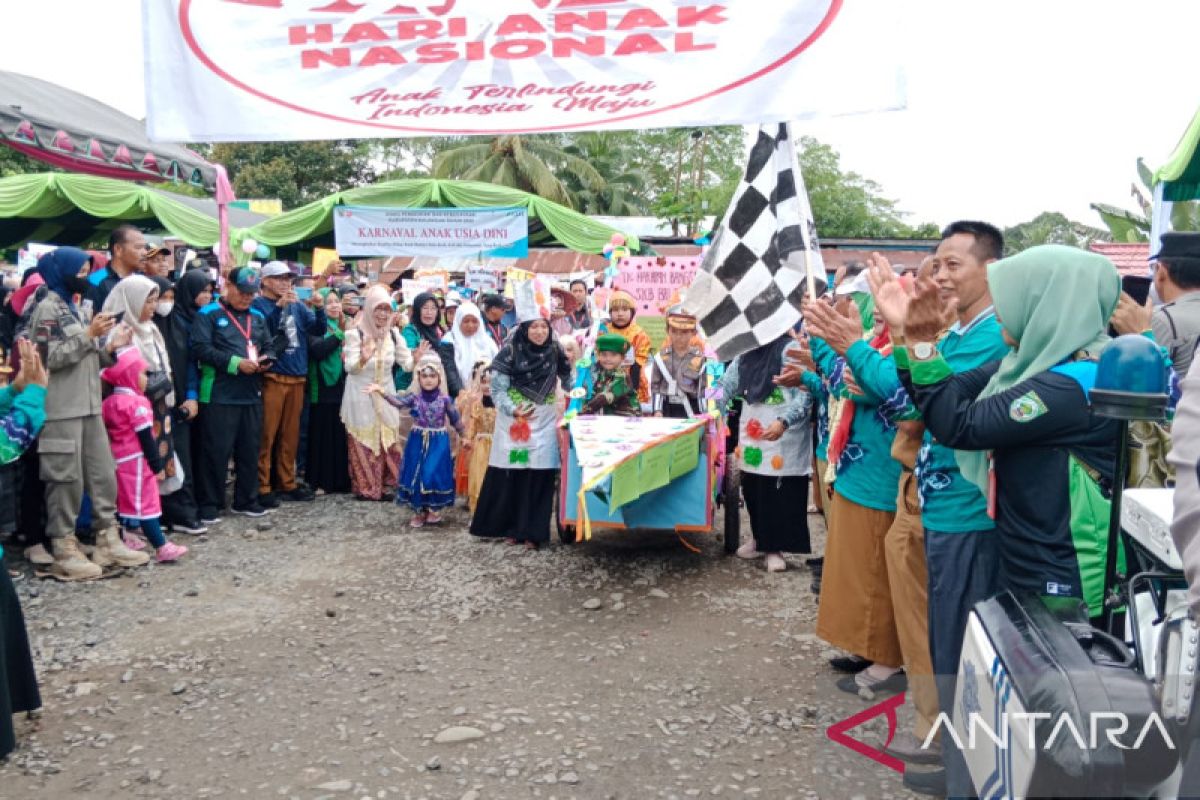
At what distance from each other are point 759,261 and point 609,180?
32453 mm

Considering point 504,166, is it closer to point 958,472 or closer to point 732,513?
point 732,513

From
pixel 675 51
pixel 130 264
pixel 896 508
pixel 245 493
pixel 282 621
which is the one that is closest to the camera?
pixel 675 51

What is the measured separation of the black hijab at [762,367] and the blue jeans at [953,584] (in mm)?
2629

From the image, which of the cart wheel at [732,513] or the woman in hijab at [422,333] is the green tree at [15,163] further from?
the cart wheel at [732,513]

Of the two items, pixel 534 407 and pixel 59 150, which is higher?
pixel 59 150

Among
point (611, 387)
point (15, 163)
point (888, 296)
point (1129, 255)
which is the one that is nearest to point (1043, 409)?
point (888, 296)

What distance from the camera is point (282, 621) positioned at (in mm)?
4852

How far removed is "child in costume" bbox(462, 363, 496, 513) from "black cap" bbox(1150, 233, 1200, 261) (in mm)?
4531

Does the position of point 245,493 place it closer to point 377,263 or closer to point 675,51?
point 675,51

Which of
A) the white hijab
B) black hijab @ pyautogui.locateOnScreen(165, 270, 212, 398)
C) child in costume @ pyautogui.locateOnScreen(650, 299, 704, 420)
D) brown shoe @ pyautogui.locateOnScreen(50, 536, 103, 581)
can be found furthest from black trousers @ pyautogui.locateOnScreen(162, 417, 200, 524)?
child in costume @ pyautogui.locateOnScreen(650, 299, 704, 420)

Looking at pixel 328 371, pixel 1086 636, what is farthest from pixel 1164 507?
pixel 328 371

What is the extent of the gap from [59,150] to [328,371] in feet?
9.16

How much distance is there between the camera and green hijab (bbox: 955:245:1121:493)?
2439 millimetres

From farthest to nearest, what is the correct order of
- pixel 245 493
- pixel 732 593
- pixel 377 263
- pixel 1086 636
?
pixel 377 263
pixel 245 493
pixel 732 593
pixel 1086 636
